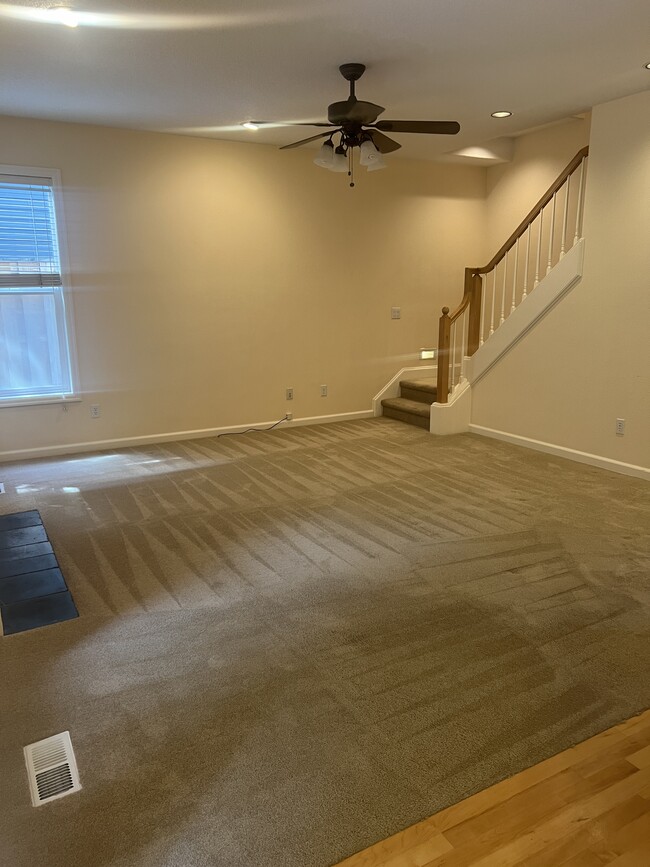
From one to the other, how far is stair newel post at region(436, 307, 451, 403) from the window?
11.2 feet

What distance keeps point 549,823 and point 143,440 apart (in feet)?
16.1

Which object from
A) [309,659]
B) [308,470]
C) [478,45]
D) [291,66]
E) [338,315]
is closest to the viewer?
[309,659]

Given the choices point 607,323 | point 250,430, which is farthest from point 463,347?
point 250,430

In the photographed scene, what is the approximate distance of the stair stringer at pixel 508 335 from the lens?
5.28 meters

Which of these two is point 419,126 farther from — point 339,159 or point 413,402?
point 413,402

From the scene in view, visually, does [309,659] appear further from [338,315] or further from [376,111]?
[338,315]

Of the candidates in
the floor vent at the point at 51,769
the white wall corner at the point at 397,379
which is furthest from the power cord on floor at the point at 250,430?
the floor vent at the point at 51,769

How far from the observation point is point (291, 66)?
3.90m

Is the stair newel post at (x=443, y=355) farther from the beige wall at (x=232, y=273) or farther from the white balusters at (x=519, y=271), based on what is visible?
the beige wall at (x=232, y=273)

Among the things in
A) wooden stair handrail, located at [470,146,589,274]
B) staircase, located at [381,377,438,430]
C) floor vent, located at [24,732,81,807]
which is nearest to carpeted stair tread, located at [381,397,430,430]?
staircase, located at [381,377,438,430]

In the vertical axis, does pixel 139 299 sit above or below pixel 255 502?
above

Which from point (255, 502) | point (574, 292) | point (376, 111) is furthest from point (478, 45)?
point (255, 502)

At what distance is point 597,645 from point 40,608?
8.16 ft

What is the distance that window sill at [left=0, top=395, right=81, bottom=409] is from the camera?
5.29 metres
